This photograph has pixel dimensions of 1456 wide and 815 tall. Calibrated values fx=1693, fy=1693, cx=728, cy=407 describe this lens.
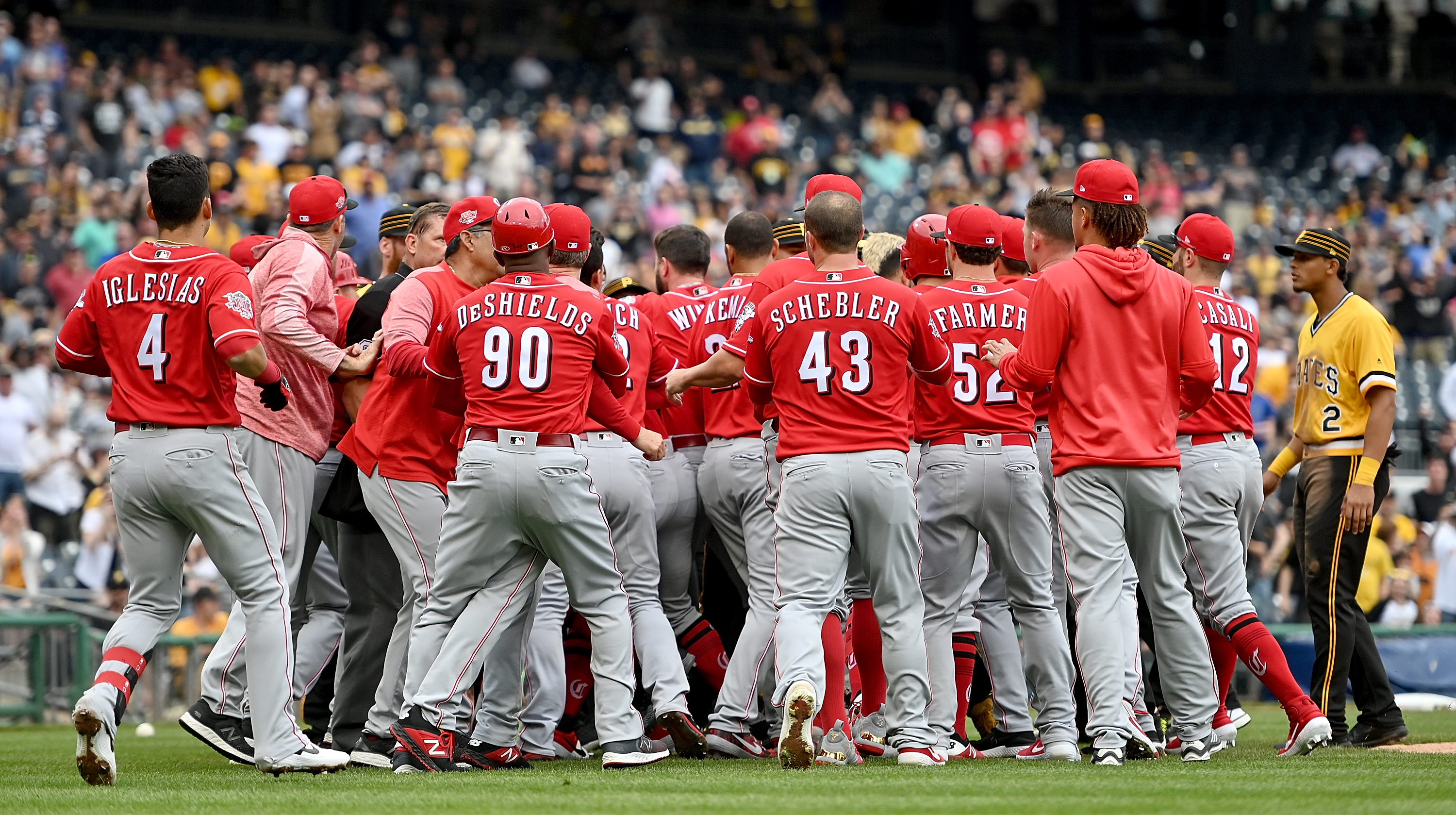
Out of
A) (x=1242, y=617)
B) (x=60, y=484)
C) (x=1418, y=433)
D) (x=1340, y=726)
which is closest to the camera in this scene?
(x=1242, y=617)

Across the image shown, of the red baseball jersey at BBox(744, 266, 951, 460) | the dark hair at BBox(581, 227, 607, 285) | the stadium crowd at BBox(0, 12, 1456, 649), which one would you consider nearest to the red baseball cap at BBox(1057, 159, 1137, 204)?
the red baseball jersey at BBox(744, 266, 951, 460)

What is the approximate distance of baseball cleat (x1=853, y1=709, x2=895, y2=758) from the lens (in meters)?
7.19

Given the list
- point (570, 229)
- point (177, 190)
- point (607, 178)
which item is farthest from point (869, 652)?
point (607, 178)

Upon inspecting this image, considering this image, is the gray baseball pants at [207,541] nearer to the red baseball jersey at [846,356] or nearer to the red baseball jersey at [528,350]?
the red baseball jersey at [528,350]

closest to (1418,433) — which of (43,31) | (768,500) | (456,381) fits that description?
(768,500)

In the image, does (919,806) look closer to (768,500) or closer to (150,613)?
(768,500)

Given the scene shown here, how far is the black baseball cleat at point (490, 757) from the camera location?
266 inches

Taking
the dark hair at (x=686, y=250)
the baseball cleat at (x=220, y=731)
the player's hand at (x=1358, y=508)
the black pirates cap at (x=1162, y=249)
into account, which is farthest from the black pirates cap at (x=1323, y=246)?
the baseball cleat at (x=220, y=731)

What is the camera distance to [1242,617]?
7098mm

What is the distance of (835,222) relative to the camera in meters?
6.64

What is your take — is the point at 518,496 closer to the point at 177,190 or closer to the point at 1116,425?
the point at 177,190

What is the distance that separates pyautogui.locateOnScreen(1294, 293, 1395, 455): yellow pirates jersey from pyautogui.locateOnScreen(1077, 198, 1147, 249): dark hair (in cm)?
180

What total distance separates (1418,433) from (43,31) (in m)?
15.4

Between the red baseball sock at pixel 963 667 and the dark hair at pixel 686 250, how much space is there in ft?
6.84
